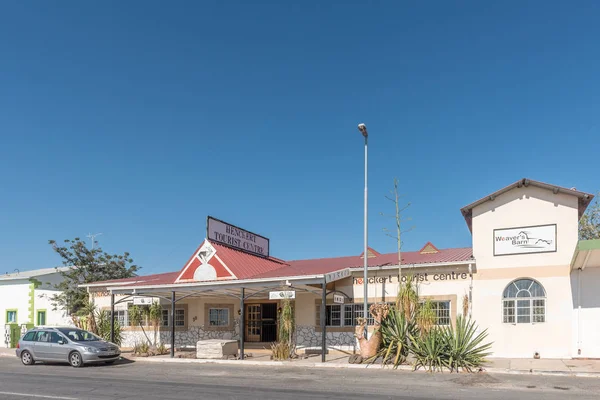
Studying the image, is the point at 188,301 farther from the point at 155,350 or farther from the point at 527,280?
the point at 527,280

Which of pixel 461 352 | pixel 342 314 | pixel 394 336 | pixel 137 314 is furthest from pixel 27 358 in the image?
pixel 461 352

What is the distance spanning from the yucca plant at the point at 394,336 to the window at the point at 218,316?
9578mm

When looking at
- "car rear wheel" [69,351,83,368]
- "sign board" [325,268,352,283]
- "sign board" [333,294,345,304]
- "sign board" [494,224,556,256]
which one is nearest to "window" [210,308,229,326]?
"car rear wheel" [69,351,83,368]

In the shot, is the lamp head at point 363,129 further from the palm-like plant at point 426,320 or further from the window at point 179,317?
the window at point 179,317

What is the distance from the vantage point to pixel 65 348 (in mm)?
20047

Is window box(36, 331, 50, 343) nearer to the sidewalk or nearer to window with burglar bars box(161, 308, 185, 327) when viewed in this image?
the sidewalk

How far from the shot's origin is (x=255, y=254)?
27594 mm

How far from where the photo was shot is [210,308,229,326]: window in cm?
2550

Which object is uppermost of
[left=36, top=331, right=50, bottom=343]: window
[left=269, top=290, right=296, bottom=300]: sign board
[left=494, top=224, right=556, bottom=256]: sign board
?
[left=494, top=224, right=556, bottom=256]: sign board

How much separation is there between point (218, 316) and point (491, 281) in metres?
13.0

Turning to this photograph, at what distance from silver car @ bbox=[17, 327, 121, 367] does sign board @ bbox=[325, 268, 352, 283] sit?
8.78m

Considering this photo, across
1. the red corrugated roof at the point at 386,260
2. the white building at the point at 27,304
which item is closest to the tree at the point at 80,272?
the white building at the point at 27,304

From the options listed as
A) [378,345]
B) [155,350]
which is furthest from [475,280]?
[155,350]

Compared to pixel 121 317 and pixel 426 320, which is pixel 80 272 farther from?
pixel 426 320
